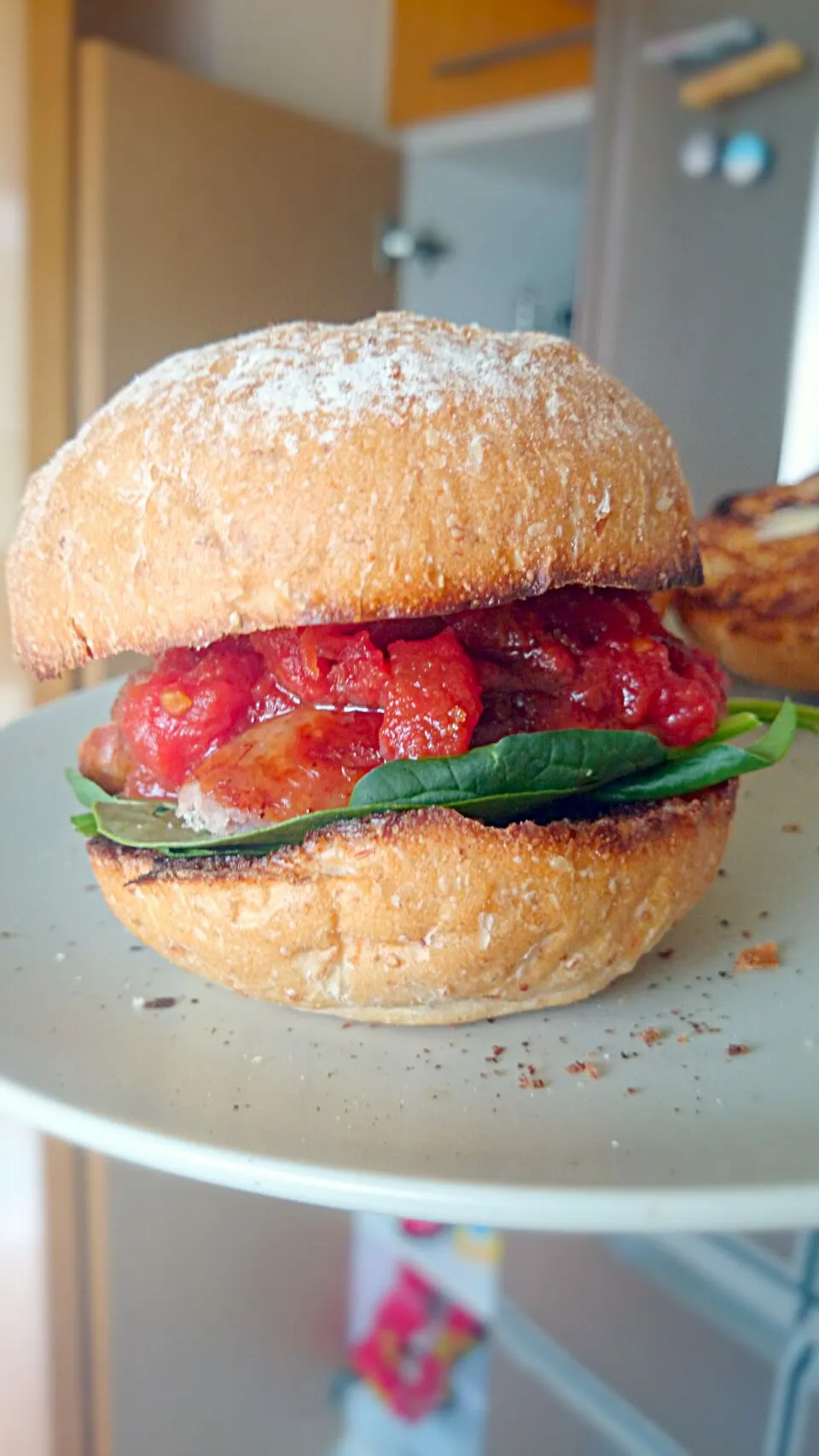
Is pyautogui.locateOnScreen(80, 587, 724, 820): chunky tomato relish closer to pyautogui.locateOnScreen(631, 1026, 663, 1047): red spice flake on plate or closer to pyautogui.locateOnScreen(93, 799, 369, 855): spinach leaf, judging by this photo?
pyautogui.locateOnScreen(93, 799, 369, 855): spinach leaf

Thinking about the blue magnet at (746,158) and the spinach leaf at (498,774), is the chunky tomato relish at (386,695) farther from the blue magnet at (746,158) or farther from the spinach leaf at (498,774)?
the blue magnet at (746,158)

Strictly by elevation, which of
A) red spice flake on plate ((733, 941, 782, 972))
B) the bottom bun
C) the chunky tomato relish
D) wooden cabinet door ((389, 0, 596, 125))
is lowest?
red spice flake on plate ((733, 941, 782, 972))

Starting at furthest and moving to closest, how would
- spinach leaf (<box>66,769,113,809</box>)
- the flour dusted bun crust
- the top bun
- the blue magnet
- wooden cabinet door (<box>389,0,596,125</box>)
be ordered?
wooden cabinet door (<box>389,0,596,125</box>), the blue magnet, the flour dusted bun crust, spinach leaf (<box>66,769,113,809</box>), the top bun

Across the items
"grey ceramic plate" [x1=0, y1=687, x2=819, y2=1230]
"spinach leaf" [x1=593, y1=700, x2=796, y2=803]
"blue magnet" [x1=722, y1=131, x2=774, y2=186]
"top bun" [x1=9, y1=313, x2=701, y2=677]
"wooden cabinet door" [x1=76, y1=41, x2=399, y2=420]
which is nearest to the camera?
"grey ceramic plate" [x1=0, y1=687, x2=819, y2=1230]

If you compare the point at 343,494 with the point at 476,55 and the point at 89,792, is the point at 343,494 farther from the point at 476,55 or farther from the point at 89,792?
the point at 476,55

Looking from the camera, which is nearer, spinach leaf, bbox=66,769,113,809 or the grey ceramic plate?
the grey ceramic plate

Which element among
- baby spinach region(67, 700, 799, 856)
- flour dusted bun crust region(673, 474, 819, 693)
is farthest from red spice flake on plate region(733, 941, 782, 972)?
flour dusted bun crust region(673, 474, 819, 693)
